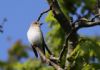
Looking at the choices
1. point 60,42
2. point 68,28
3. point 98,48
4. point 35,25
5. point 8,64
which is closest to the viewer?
point 8,64

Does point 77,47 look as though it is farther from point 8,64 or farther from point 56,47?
point 56,47

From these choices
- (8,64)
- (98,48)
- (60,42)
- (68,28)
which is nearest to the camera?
(8,64)

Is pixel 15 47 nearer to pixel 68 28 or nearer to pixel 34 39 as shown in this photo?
pixel 34 39

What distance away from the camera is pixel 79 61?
653cm

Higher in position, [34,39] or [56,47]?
[34,39]

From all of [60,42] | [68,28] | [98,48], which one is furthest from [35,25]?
[60,42]

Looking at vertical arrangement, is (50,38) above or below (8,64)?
below

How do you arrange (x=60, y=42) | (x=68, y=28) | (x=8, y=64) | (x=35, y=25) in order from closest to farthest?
(x=8, y=64)
(x=35, y=25)
(x=68, y=28)
(x=60, y=42)

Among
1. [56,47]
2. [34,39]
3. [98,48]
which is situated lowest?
[56,47]

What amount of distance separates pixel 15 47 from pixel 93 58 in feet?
6.75

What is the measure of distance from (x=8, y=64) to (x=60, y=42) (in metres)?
4.94

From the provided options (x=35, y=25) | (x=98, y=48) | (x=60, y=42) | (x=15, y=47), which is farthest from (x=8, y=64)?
(x=60, y=42)

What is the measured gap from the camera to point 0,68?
4789 mm

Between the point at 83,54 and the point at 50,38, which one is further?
the point at 50,38
